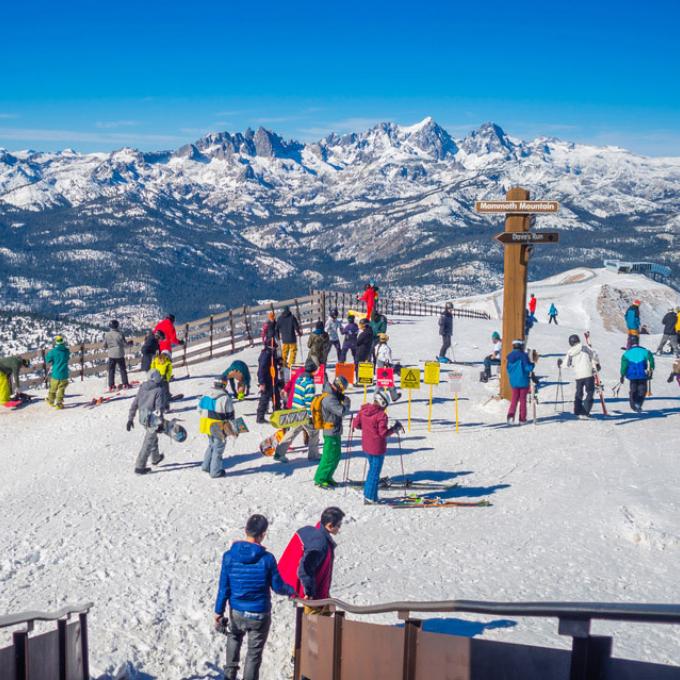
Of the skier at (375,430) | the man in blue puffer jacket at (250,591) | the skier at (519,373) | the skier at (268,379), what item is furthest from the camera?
the skier at (268,379)

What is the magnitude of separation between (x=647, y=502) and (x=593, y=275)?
79539mm

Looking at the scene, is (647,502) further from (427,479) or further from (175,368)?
(175,368)

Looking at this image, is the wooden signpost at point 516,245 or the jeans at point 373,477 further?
the wooden signpost at point 516,245

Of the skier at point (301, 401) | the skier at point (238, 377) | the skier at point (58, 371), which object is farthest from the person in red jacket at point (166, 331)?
the skier at point (301, 401)

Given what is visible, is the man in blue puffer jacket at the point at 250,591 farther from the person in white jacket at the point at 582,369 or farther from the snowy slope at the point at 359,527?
the person in white jacket at the point at 582,369

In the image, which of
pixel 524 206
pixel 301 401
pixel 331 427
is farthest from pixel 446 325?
pixel 331 427

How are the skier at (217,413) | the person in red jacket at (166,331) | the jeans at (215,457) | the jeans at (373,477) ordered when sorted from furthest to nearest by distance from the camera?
the person in red jacket at (166,331) < the jeans at (215,457) < the skier at (217,413) < the jeans at (373,477)

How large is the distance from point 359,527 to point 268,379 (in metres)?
5.58

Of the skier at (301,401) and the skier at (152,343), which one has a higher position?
the skier at (152,343)

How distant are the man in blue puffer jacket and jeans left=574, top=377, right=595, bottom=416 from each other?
10604 mm

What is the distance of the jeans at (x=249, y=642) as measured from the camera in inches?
243

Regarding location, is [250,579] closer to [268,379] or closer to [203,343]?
[268,379]

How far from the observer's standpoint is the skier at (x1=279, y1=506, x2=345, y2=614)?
6.38 metres

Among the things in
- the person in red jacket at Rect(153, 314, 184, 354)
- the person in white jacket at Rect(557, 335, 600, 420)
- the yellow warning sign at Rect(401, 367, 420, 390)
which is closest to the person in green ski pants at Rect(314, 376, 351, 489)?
the yellow warning sign at Rect(401, 367, 420, 390)
